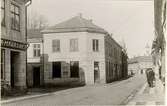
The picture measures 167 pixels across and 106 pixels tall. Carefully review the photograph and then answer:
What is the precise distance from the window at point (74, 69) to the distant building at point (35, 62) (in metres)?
3.03

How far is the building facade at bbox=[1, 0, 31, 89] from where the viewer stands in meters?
17.9

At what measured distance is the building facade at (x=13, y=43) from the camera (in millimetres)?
17859

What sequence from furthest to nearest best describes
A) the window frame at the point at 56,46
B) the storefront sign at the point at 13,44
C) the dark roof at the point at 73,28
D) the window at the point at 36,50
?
the window at the point at 36,50 < the window frame at the point at 56,46 < the dark roof at the point at 73,28 < the storefront sign at the point at 13,44

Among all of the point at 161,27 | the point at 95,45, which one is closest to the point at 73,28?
the point at 95,45

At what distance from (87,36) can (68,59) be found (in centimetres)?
280

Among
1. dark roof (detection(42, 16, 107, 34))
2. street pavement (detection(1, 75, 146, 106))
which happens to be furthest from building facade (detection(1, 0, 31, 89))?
dark roof (detection(42, 16, 107, 34))

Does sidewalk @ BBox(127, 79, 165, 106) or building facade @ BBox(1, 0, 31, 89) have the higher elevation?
building facade @ BBox(1, 0, 31, 89)

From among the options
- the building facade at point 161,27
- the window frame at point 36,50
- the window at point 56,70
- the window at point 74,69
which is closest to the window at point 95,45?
the window at point 74,69

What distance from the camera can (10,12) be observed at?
1844 cm

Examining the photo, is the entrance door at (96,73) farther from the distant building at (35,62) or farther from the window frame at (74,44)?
the distant building at (35,62)

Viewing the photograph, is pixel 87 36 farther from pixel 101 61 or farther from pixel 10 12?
pixel 10 12

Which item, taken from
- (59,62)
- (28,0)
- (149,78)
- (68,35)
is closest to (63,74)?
(59,62)

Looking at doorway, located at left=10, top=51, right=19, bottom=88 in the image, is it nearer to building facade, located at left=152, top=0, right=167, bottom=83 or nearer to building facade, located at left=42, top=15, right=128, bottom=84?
building facade, located at left=152, top=0, right=167, bottom=83

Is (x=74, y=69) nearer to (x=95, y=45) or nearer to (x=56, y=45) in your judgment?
(x=56, y=45)
